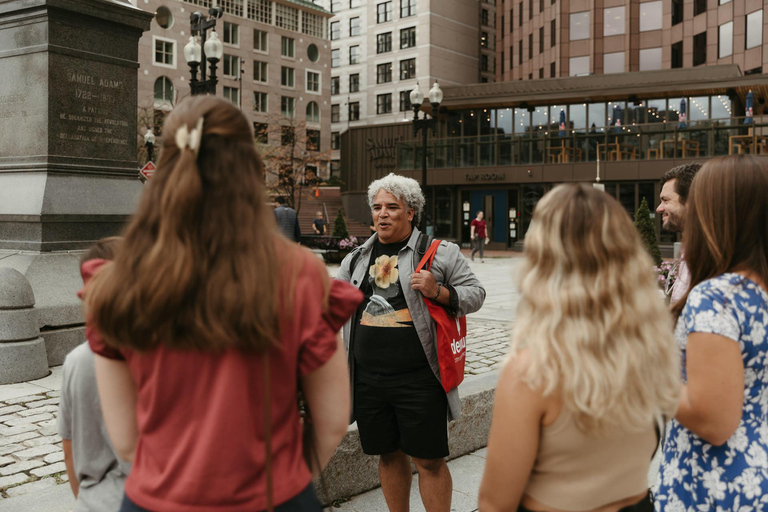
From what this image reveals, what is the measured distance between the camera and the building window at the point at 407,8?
240ft

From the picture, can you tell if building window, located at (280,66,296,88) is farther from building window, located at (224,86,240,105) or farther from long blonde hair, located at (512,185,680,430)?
long blonde hair, located at (512,185,680,430)

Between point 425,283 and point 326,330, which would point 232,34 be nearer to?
point 425,283

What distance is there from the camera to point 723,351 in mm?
2104

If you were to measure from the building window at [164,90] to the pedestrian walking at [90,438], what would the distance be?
196 feet

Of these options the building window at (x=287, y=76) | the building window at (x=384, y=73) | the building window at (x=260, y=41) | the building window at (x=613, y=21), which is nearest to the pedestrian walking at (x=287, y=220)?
the building window at (x=613, y=21)

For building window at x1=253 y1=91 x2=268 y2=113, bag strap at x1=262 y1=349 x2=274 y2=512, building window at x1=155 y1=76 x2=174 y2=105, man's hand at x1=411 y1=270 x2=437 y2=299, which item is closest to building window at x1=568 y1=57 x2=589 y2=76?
building window at x1=253 y1=91 x2=268 y2=113

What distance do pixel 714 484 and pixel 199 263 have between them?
1.76 meters

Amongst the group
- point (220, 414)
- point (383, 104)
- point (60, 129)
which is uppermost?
point (383, 104)

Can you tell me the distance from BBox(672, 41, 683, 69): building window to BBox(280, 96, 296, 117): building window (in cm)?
3522

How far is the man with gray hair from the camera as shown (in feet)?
12.4

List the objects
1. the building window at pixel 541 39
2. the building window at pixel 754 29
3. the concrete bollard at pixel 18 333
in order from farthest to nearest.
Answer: the building window at pixel 541 39, the building window at pixel 754 29, the concrete bollard at pixel 18 333

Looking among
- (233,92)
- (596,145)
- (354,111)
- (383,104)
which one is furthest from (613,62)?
(354,111)

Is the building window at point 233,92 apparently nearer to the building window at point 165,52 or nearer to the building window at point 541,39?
the building window at point 165,52

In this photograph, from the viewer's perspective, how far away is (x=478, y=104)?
1679 inches
